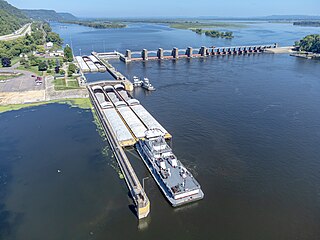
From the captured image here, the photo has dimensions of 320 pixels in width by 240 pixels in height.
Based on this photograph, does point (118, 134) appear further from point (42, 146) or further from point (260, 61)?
point (260, 61)

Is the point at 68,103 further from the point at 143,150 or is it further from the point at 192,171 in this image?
the point at 192,171

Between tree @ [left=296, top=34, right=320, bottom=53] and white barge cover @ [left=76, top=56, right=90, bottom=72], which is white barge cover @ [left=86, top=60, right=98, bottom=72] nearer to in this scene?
white barge cover @ [left=76, top=56, right=90, bottom=72]

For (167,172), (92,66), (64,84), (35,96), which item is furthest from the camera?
(92,66)

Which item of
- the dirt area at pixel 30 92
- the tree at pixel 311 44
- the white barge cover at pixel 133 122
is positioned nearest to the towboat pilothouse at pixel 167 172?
the white barge cover at pixel 133 122

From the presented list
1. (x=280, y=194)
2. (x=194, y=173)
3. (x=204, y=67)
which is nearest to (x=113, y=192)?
(x=194, y=173)

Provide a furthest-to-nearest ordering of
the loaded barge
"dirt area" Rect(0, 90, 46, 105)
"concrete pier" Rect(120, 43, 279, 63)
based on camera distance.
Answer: "concrete pier" Rect(120, 43, 279, 63)
"dirt area" Rect(0, 90, 46, 105)
the loaded barge

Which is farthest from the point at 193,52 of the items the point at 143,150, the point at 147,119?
the point at 143,150

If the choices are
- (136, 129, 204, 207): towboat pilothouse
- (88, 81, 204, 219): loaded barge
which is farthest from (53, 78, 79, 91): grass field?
(136, 129, 204, 207): towboat pilothouse
